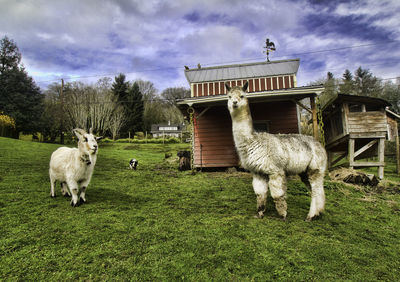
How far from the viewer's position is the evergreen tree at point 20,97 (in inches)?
952

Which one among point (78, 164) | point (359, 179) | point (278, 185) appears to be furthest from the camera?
point (359, 179)

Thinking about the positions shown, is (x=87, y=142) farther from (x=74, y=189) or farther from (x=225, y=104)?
(x=225, y=104)

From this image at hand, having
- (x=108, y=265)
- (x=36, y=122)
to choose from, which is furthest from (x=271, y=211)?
(x=36, y=122)

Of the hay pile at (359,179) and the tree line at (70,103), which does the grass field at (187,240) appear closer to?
the hay pile at (359,179)

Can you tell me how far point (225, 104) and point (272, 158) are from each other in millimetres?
7411

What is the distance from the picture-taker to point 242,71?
53.2ft

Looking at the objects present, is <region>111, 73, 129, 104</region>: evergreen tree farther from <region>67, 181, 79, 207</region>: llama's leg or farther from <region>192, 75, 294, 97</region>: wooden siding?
<region>67, 181, 79, 207</region>: llama's leg

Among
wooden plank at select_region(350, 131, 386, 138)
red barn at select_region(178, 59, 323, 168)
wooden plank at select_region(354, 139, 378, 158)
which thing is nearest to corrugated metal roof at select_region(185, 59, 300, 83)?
red barn at select_region(178, 59, 323, 168)

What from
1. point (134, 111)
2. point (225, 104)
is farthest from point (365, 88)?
point (134, 111)

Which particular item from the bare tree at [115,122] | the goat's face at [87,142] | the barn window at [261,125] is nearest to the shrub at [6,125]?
the bare tree at [115,122]

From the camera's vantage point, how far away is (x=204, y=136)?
12906 mm

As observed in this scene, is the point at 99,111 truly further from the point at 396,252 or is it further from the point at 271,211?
the point at 396,252

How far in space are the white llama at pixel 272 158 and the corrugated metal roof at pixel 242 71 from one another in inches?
463

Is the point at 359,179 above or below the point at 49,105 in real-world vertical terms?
below
